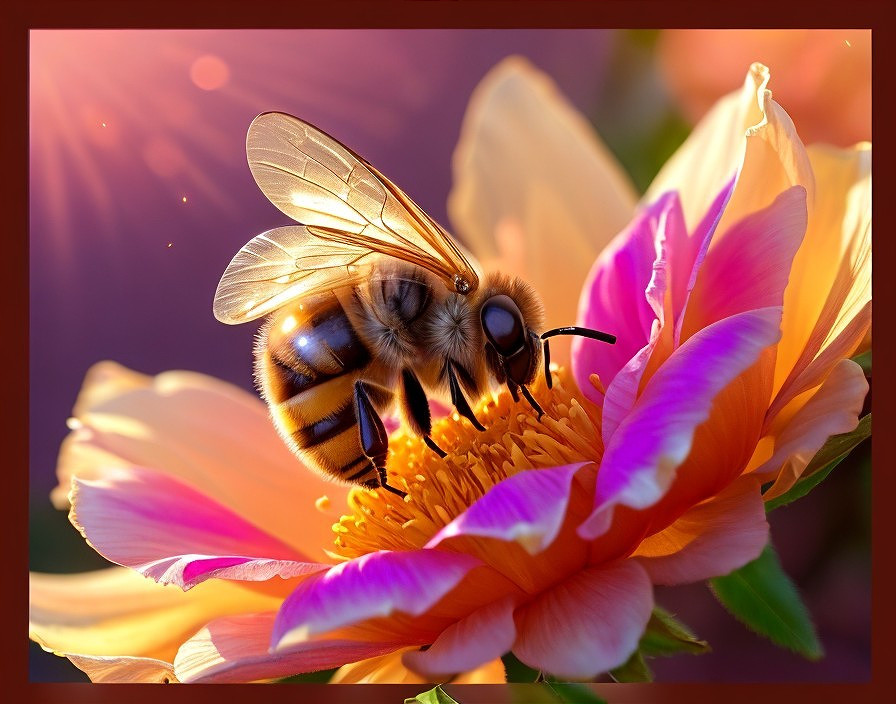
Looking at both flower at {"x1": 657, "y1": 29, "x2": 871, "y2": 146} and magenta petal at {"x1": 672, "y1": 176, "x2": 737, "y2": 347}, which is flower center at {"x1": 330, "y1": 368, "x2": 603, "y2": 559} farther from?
flower at {"x1": 657, "y1": 29, "x2": 871, "y2": 146}

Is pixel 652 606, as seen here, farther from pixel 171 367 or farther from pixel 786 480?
pixel 171 367

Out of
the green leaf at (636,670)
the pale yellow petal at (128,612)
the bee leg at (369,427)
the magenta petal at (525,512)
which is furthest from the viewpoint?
the pale yellow petal at (128,612)

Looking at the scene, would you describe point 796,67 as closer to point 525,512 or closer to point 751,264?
point 751,264

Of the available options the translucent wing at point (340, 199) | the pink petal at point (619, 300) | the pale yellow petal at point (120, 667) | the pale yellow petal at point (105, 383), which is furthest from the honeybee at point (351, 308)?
the pale yellow petal at point (105, 383)

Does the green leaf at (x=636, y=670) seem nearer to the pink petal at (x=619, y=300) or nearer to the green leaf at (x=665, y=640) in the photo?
the green leaf at (x=665, y=640)

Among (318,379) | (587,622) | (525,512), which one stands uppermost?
(318,379)

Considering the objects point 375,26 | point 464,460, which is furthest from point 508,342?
point 375,26
